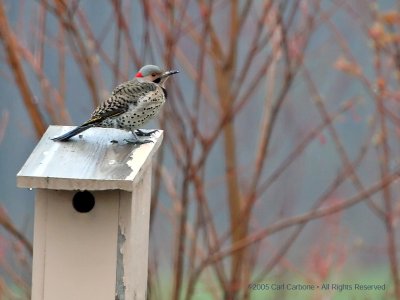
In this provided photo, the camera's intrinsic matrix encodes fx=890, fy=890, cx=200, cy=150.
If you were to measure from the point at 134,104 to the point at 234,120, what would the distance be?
2448mm

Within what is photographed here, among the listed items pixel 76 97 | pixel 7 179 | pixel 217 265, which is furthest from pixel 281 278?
pixel 7 179

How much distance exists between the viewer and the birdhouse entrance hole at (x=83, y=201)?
9.26ft

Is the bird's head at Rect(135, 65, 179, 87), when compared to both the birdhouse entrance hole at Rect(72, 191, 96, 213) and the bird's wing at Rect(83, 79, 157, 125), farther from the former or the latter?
the birdhouse entrance hole at Rect(72, 191, 96, 213)

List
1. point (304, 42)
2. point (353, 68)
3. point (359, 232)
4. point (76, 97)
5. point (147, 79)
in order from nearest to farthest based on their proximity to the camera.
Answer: point (147, 79) → point (353, 68) → point (304, 42) → point (76, 97) → point (359, 232)

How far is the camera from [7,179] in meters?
6.71

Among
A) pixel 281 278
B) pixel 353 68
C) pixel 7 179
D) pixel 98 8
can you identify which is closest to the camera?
pixel 353 68

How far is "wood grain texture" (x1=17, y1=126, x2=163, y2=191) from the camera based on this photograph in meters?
2.66

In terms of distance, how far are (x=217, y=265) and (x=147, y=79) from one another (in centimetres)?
106

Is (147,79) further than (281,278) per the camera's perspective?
No

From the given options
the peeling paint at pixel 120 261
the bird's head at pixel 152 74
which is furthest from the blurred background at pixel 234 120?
the peeling paint at pixel 120 261

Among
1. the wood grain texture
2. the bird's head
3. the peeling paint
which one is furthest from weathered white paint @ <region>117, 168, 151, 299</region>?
→ the bird's head

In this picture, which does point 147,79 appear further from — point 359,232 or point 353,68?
point 359,232

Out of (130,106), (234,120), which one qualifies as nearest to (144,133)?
(130,106)

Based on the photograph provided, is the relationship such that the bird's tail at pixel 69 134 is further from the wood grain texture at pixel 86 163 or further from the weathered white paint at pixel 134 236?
the weathered white paint at pixel 134 236
